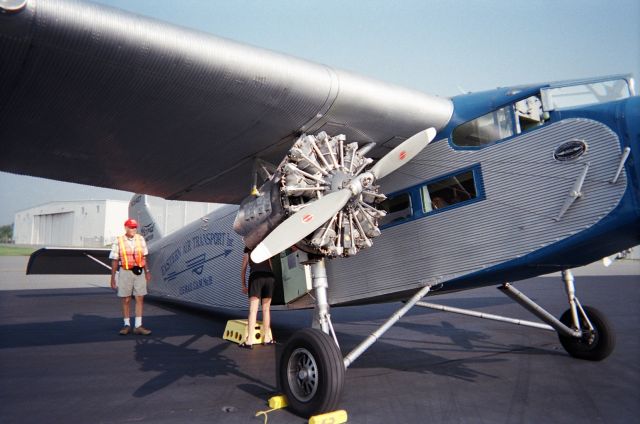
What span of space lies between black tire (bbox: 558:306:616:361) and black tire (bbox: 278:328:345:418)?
3.76 metres

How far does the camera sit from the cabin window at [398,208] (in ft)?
16.9

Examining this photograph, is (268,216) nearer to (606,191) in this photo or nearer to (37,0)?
(37,0)

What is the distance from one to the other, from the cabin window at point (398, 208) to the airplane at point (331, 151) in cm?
2

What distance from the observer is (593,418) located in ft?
11.7

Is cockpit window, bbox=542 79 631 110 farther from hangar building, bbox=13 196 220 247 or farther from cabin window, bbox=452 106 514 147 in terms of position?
hangar building, bbox=13 196 220 247

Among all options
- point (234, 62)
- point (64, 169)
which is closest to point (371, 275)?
point (234, 62)

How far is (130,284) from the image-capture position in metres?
7.41

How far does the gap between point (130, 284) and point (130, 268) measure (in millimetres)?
274

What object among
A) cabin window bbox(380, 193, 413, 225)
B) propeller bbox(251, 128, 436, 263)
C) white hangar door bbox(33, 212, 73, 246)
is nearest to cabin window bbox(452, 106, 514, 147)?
cabin window bbox(380, 193, 413, 225)

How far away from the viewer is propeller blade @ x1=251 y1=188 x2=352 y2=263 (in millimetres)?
3934

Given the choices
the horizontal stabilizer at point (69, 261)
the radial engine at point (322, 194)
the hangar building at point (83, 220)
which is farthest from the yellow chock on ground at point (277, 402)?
the hangar building at point (83, 220)

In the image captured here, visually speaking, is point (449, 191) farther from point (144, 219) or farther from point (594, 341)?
point (144, 219)

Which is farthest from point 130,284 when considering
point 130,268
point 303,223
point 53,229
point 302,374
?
point 53,229

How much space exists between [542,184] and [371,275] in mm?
2135
